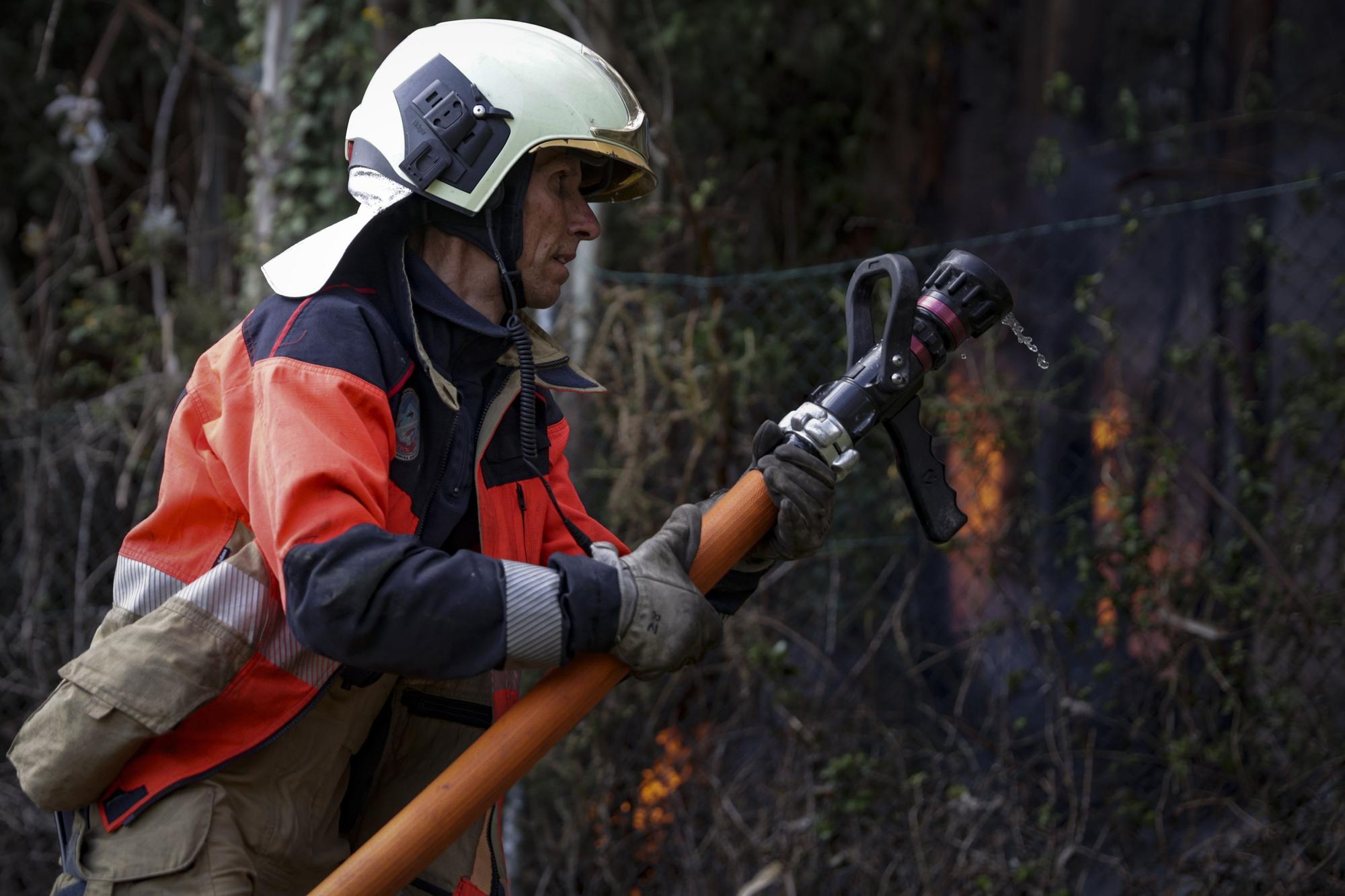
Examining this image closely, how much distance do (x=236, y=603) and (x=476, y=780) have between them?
48cm

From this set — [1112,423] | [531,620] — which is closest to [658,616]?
[531,620]

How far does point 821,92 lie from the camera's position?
6.57 m

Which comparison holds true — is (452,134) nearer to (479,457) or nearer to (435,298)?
(435,298)

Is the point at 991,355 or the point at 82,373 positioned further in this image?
the point at 82,373

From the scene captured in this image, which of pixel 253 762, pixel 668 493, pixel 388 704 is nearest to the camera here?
pixel 253 762

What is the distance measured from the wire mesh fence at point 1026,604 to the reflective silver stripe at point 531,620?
7.79 feet

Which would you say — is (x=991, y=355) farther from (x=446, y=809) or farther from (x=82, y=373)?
(x=82, y=373)

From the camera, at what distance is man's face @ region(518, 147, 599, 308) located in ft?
7.45

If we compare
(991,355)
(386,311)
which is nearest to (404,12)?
(991,355)

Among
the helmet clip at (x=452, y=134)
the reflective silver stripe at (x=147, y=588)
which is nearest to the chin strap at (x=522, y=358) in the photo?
the helmet clip at (x=452, y=134)

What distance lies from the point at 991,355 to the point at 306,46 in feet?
11.8

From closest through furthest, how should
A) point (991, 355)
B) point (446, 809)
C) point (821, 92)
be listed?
point (446, 809) → point (991, 355) → point (821, 92)

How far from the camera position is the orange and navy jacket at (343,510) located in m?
1.79

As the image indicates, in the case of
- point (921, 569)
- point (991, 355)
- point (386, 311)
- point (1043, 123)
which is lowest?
point (921, 569)
